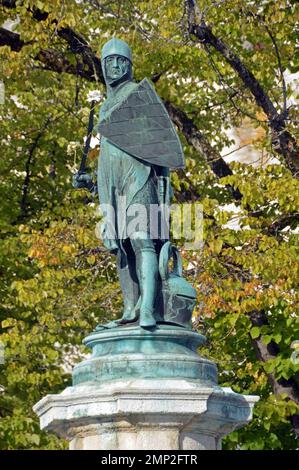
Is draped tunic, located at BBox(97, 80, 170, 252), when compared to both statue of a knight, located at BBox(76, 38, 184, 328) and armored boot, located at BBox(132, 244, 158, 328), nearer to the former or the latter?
statue of a knight, located at BBox(76, 38, 184, 328)

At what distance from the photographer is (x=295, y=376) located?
63.4 feet

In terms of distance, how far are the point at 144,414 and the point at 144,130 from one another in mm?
2472

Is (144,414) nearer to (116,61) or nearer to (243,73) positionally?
(116,61)

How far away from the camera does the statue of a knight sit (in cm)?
1154

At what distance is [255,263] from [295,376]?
2254 millimetres

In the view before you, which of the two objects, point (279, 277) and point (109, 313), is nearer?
point (279, 277)

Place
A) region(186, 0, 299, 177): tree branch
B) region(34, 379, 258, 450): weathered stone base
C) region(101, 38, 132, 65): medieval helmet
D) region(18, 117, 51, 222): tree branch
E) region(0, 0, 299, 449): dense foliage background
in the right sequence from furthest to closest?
region(18, 117, 51, 222): tree branch < region(0, 0, 299, 449): dense foliage background < region(186, 0, 299, 177): tree branch < region(101, 38, 132, 65): medieval helmet < region(34, 379, 258, 450): weathered stone base

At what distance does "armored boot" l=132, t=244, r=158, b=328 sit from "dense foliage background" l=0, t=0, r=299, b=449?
5605 mm

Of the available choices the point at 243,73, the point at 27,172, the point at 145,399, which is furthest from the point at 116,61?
the point at 27,172

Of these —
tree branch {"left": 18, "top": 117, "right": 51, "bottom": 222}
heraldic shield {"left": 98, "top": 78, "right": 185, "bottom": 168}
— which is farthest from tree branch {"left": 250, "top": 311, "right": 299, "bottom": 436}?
heraldic shield {"left": 98, "top": 78, "right": 185, "bottom": 168}

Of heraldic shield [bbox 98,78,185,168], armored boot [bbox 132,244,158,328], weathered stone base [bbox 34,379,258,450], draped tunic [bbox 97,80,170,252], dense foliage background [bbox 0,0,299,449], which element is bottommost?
weathered stone base [bbox 34,379,258,450]

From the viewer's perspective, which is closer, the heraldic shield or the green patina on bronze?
the green patina on bronze
